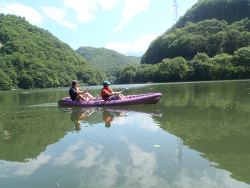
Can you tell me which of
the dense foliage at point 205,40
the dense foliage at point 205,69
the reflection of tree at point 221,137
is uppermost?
the dense foliage at point 205,40

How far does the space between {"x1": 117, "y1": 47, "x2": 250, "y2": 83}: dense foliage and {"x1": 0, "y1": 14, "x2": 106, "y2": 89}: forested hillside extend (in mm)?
45594

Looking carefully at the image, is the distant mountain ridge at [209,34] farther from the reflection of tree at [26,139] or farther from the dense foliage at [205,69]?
the reflection of tree at [26,139]

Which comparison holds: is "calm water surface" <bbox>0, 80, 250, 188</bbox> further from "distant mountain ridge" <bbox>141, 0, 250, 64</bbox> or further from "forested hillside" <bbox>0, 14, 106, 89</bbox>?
"distant mountain ridge" <bbox>141, 0, 250, 64</bbox>

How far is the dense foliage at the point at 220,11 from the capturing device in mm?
113438

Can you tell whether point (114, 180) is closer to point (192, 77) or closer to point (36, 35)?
point (192, 77)

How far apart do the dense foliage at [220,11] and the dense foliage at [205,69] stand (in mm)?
51483

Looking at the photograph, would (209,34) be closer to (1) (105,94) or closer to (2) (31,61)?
(2) (31,61)

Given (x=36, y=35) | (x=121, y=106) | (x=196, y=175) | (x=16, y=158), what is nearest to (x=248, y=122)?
(x=196, y=175)

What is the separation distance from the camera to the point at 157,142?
4906mm

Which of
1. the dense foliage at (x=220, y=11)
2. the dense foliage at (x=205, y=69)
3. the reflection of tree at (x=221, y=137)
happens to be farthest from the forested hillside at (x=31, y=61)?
the reflection of tree at (x=221, y=137)

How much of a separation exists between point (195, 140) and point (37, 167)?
11.5ft

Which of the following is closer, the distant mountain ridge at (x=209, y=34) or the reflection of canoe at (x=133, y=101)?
the reflection of canoe at (x=133, y=101)

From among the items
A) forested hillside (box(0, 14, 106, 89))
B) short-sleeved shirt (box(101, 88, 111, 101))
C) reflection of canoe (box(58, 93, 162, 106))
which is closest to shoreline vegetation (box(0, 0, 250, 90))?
forested hillside (box(0, 14, 106, 89))

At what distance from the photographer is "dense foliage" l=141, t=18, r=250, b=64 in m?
89.8
